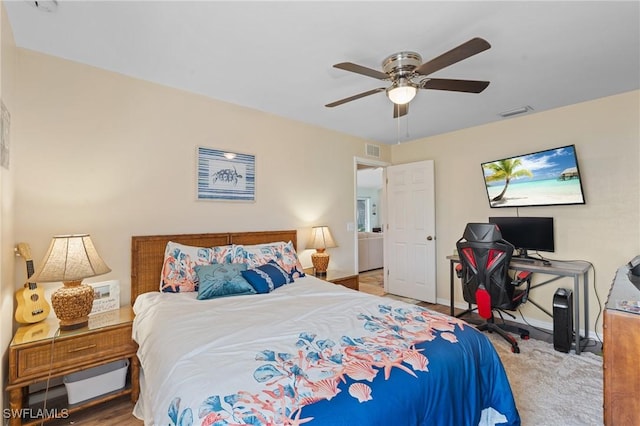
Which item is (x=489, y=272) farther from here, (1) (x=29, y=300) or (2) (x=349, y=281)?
(1) (x=29, y=300)

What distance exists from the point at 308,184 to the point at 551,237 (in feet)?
9.40

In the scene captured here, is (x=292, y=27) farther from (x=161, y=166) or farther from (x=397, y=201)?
(x=397, y=201)

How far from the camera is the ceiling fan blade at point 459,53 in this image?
1484 millimetres

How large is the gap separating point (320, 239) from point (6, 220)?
2.65 m

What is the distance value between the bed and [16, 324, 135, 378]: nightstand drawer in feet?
0.53

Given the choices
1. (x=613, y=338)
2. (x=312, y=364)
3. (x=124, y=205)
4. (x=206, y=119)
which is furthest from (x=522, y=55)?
(x=124, y=205)

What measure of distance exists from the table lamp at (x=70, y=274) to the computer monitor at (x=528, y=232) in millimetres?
4068

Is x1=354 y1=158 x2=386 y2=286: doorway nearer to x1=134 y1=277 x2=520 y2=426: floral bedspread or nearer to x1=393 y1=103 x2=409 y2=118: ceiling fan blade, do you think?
x1=393 y1=103 x2=409 y2=118: ceiling fan blade

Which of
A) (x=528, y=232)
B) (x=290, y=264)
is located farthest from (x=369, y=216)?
(x=290, y=264)

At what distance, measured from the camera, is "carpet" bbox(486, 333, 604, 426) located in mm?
1916

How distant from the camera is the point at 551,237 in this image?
10.5 ft

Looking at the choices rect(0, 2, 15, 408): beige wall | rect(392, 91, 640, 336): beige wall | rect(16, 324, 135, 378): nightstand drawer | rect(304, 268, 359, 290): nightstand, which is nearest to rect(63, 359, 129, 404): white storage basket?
rect(16, 324, 135, 378): nightstand drawer

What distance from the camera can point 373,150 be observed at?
15.1 feet

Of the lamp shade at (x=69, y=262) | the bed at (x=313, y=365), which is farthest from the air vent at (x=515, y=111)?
the lamp shade at (x=69, y=262)
